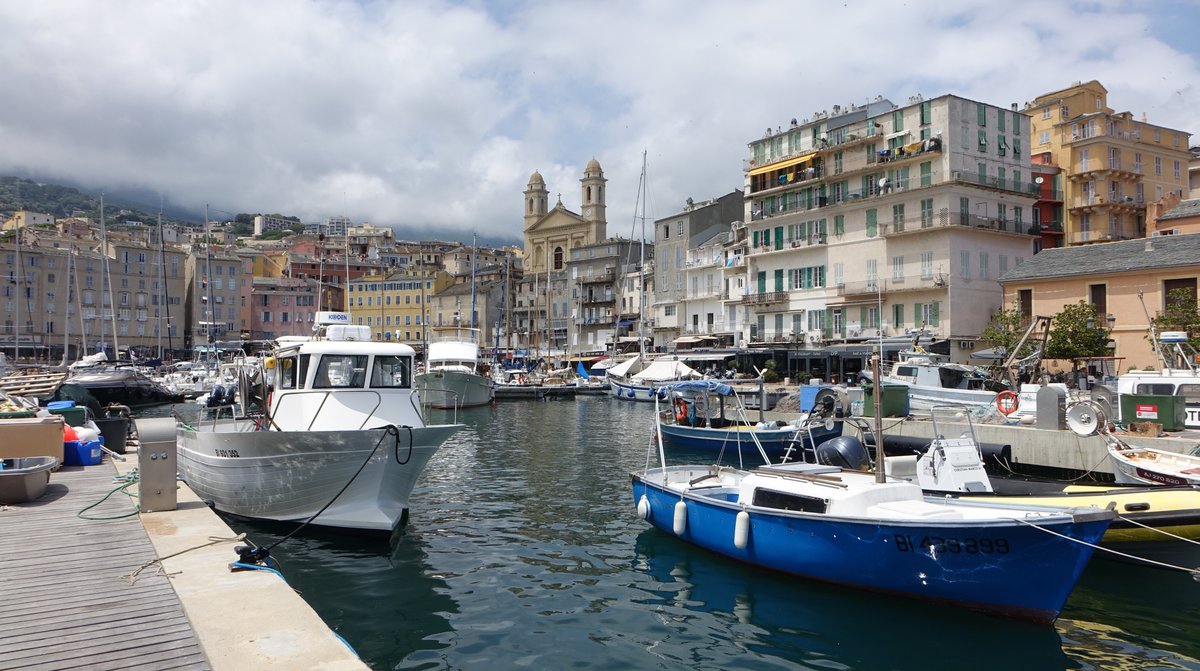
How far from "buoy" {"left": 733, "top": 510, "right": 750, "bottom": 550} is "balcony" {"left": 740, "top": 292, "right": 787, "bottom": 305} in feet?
163

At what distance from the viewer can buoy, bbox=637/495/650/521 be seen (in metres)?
17.1


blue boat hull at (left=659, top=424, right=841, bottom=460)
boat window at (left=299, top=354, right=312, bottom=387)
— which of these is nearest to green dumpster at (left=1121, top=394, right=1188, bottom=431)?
blue boat hull at (left=659, top=424, right=841, bottom=460)

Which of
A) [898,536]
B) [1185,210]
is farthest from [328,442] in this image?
[1185,210]

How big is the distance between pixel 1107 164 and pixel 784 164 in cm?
2351

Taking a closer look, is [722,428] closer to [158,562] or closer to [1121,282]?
[158,562]

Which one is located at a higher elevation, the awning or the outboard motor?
the awning

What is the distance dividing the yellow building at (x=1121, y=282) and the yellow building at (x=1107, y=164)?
15959 mm

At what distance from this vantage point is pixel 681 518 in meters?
15.9

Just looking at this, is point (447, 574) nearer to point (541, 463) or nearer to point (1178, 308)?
point (541, 463)

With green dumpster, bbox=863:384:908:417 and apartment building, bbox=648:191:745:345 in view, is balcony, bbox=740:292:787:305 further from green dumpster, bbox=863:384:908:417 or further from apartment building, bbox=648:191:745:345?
green dumpster, bbox=863:384:908:417

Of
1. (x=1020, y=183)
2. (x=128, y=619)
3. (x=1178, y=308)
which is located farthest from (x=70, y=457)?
(x=1020, y=183)

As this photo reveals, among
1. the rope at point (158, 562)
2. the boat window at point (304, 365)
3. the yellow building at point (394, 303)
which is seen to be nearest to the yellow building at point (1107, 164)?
the boat window at point (304, 365)

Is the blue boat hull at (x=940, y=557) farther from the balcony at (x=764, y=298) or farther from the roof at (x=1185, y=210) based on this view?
the roof at (x=1185, y=210)

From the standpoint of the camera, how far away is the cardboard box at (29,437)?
42.1 feet
